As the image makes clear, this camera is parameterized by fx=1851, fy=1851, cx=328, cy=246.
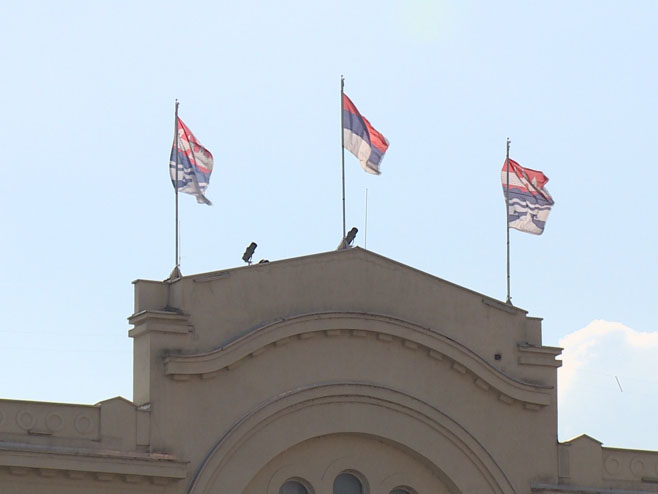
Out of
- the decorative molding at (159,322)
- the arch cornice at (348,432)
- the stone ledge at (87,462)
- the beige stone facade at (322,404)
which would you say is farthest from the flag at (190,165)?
the stone ledge at (87,462)

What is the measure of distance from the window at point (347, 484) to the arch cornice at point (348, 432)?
102 cm

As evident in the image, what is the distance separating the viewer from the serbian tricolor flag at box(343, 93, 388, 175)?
3962 cm

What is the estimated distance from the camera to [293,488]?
123ft

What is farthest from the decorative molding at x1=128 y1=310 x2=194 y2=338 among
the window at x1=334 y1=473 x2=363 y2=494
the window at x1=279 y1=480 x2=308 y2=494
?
the window at x1=334 y1=473 x2=363 y2=494

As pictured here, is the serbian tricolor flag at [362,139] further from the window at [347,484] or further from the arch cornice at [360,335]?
the window at [347,484]

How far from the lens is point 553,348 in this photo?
40.2 meters

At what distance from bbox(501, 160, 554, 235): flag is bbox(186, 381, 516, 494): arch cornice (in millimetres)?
5339

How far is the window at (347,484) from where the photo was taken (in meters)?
37.9

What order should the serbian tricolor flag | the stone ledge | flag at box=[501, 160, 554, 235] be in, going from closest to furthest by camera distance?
the stone ledge < the serbian tricolor flag < flag at box=[501, 160, 554, 235]

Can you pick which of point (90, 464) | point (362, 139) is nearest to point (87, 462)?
point (90, 464)

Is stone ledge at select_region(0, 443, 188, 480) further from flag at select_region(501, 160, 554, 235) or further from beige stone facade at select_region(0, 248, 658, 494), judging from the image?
flag at select_region(501, 160, 554, 235)

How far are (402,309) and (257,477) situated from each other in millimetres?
4857

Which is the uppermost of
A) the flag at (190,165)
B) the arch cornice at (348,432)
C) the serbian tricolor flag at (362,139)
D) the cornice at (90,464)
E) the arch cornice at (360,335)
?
the serbian tricolor flag at (362,139)

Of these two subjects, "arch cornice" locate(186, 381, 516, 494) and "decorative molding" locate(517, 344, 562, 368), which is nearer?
"arch cornice" locate(186, 381, 516, 494)
